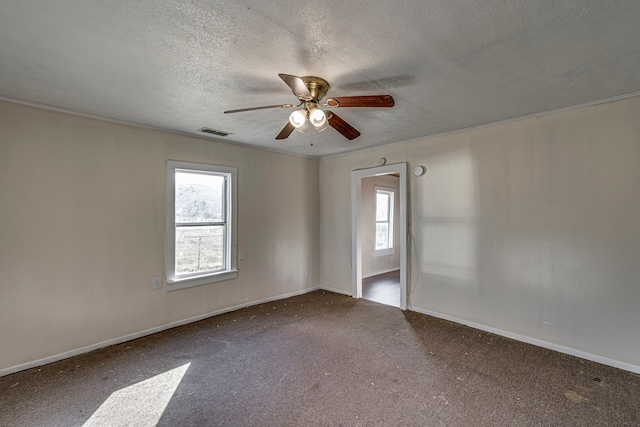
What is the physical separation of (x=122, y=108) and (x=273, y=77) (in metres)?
1.63

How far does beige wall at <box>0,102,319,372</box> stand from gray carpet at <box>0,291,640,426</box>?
13.0 inches

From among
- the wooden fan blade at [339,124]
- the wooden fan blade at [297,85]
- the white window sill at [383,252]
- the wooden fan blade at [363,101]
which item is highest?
the wooden fan blade at [297,85]

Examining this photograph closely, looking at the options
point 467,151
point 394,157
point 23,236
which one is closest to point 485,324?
point 467,151

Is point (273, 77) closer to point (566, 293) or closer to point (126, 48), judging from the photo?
point (126, 48)

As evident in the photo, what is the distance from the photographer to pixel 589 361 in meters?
2.64

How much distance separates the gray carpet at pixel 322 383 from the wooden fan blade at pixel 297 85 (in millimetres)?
2199

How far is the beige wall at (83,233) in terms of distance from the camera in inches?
99.4

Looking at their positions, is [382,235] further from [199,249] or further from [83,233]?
[83,233]

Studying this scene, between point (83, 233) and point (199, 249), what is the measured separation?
124 centimetres

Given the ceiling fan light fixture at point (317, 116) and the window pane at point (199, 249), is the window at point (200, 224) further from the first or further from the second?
the ceiling fan light fixture at point (317, 116)

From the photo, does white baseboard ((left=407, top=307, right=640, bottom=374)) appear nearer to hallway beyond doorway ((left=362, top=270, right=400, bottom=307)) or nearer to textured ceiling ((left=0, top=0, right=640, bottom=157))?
hallway beyond doorway ((left=362, top=270, right=400, bottom=307))

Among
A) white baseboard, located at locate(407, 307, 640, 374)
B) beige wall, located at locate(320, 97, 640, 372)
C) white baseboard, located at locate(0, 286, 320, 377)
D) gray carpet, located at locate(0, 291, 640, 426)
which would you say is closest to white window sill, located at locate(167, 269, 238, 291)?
white baseboard, located at locate(0, 286, 320, 377)

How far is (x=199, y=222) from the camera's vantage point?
377cm

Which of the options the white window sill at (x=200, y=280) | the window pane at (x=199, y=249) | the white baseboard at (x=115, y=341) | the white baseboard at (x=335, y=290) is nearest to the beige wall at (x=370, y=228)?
the white baseboard at (x=335, y=290)
